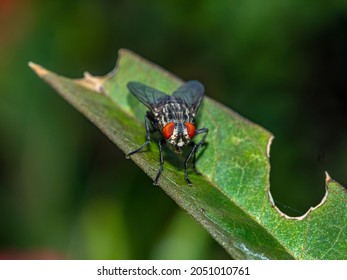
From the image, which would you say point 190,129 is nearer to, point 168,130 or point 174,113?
point 168,130

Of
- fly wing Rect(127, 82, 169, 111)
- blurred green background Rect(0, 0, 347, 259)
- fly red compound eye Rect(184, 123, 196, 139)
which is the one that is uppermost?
fly red compound eye Rect(184, 123, 196, 139)

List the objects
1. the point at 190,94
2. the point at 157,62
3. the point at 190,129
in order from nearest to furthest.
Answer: the point at 190,129, the point at 190,94, the point at 157,62

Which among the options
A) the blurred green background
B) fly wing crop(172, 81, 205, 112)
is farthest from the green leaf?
the blurred green background

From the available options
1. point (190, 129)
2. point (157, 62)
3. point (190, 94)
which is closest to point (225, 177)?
point (190, 129)

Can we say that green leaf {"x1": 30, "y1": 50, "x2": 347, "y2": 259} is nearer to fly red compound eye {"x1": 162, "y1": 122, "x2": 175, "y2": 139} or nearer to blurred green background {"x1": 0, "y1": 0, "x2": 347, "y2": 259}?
fly red compound eye {"x1": 162, "y1": 122, "x2": 175, "y2": 139}

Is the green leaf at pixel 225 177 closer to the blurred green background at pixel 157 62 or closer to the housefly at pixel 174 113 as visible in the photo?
the housefly at pixel 174 113
